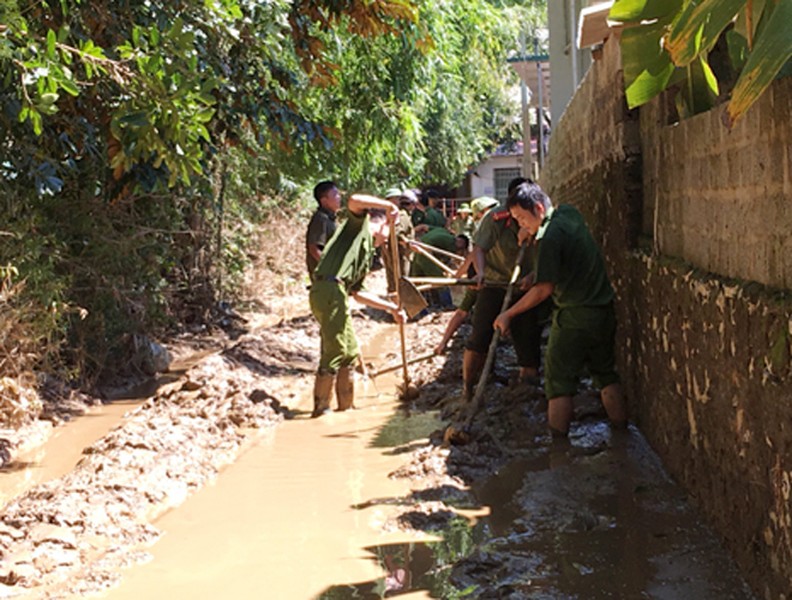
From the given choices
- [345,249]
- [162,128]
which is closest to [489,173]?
[345,249]

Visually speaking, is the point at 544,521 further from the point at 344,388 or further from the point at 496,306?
the point at 344,388

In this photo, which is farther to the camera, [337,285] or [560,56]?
[560,56]

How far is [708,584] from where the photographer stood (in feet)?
15.3

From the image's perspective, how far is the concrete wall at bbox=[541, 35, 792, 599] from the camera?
402cm

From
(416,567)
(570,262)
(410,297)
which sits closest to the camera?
(416,567)

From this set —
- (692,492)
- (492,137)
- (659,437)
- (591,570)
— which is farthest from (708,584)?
(492,137)

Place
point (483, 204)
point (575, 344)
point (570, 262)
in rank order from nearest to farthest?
1. point (570, 262)
2. point (575, 344)
3. point (483, 204)

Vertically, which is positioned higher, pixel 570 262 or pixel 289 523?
pixel 570 262

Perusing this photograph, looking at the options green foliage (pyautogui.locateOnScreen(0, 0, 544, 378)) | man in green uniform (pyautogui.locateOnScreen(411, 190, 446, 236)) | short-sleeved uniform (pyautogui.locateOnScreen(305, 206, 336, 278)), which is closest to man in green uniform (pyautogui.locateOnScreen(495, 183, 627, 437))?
green foliage (pyautogui.locateOnScreen(0, 0, 544, 378))

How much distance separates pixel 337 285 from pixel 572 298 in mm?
2647

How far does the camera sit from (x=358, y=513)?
20.6 feet

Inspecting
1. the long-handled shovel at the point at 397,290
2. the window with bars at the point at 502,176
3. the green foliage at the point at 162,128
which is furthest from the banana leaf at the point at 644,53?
the window with bars at the point at 502,176

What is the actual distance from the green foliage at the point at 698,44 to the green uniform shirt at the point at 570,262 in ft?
4.01

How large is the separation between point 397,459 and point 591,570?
279cm
